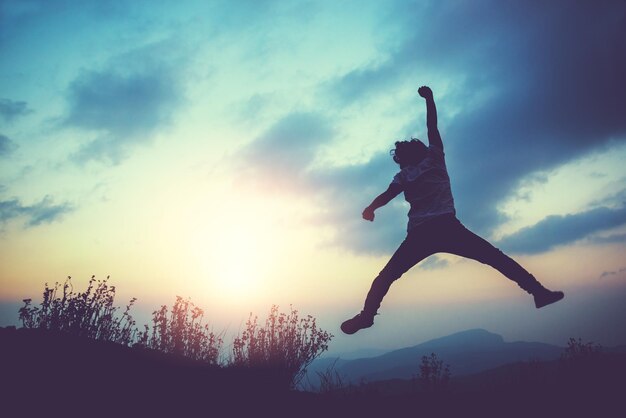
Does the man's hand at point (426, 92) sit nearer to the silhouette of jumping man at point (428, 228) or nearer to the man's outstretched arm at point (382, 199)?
the silhouette of jumping man at point (428, 228)

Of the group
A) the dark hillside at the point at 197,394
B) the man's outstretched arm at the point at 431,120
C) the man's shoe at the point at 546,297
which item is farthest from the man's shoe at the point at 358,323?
the man's outstretched arm at the point at 431,120

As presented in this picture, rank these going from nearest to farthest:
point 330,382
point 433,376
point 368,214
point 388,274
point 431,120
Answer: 1. point 388,274
2. point 431,120
3. point 368,214
4. point 433,376
5. point 330,382

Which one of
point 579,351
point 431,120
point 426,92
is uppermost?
point 426,92

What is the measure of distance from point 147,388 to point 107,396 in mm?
368

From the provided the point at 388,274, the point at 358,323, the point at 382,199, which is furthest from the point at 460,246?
the point at 358,323

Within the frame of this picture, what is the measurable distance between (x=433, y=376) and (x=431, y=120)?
10.1 feet

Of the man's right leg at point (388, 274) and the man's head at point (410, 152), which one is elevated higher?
the man's head at point (410, 152)

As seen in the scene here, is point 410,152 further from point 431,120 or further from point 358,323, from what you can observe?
point 358,323

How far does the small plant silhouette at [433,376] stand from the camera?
379 cm

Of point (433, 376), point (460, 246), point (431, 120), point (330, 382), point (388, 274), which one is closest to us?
point (460, 246)

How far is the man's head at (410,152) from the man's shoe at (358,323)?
1.75m

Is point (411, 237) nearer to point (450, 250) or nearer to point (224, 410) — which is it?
point (450, 250)

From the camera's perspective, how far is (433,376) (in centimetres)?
399

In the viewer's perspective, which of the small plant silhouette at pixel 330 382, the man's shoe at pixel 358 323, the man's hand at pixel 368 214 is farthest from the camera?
the small plant silhouette at pixel 330 382
